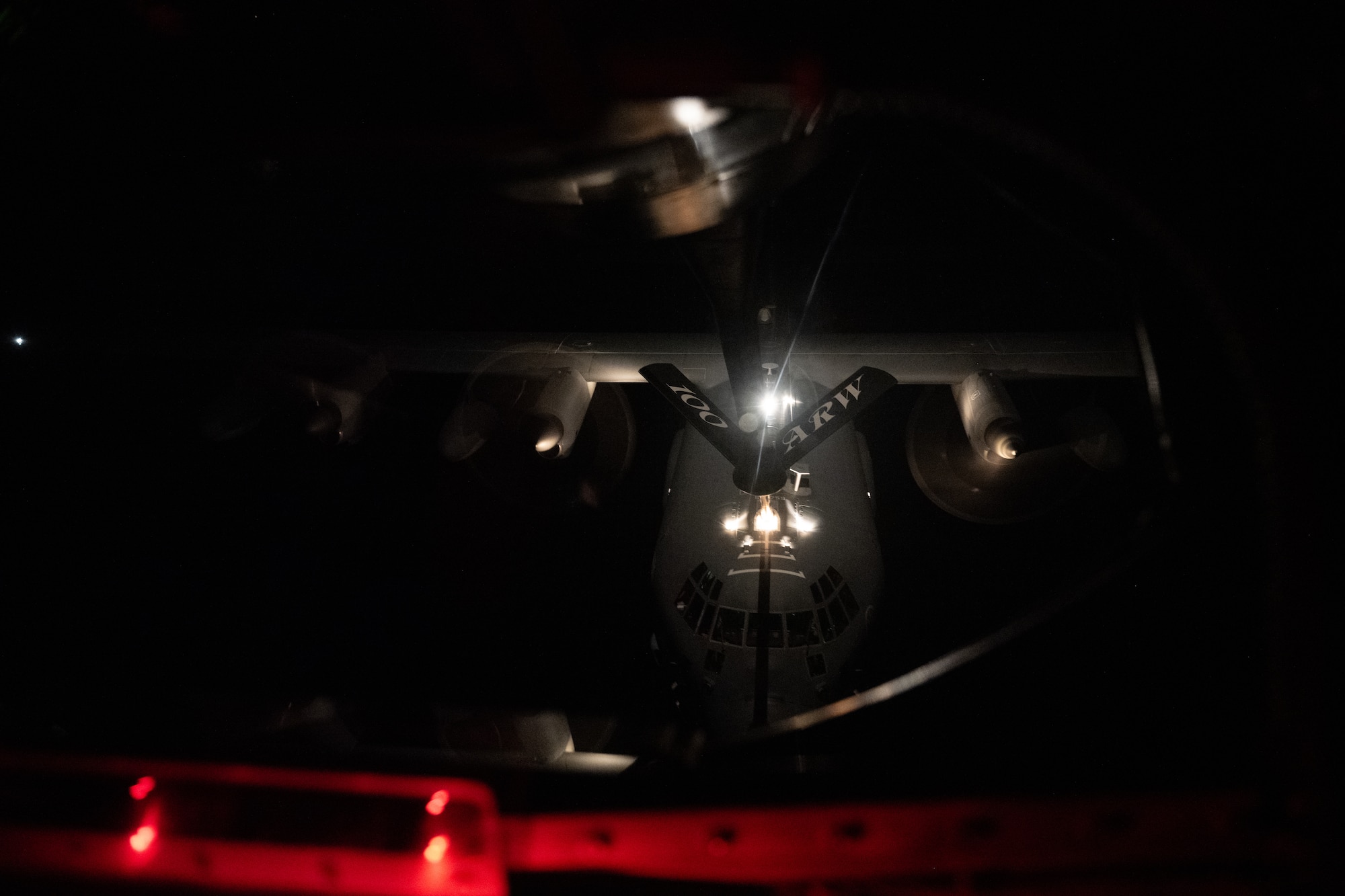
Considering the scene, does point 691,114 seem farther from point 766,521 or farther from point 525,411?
point 525,411

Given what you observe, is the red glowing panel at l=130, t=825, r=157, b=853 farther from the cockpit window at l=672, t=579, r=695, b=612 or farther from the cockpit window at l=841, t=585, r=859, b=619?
the cockpit window at l=841, t=585, r=859, b=619

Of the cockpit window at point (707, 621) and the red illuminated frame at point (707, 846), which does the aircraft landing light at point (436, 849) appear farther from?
the cockpit window at point (707, 621)

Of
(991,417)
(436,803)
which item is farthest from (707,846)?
(991,417)

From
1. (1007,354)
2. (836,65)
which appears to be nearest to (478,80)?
(836,65)

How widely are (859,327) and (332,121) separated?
4945mm

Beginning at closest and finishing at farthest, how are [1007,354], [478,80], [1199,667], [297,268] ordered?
[1199,667] → [478,80] → [1007,354] → [297,268]

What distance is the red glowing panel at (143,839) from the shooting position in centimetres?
108

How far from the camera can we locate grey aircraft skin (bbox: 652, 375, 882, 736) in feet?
11.6

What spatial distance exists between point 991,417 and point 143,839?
4.04m

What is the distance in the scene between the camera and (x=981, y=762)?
0.92 meters

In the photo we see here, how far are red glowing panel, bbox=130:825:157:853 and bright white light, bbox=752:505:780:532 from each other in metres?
2.89

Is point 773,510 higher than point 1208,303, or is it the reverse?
point 773,510

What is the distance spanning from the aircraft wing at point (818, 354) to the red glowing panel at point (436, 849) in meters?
3.67

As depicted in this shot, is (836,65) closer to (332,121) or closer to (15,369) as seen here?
(332,121)
